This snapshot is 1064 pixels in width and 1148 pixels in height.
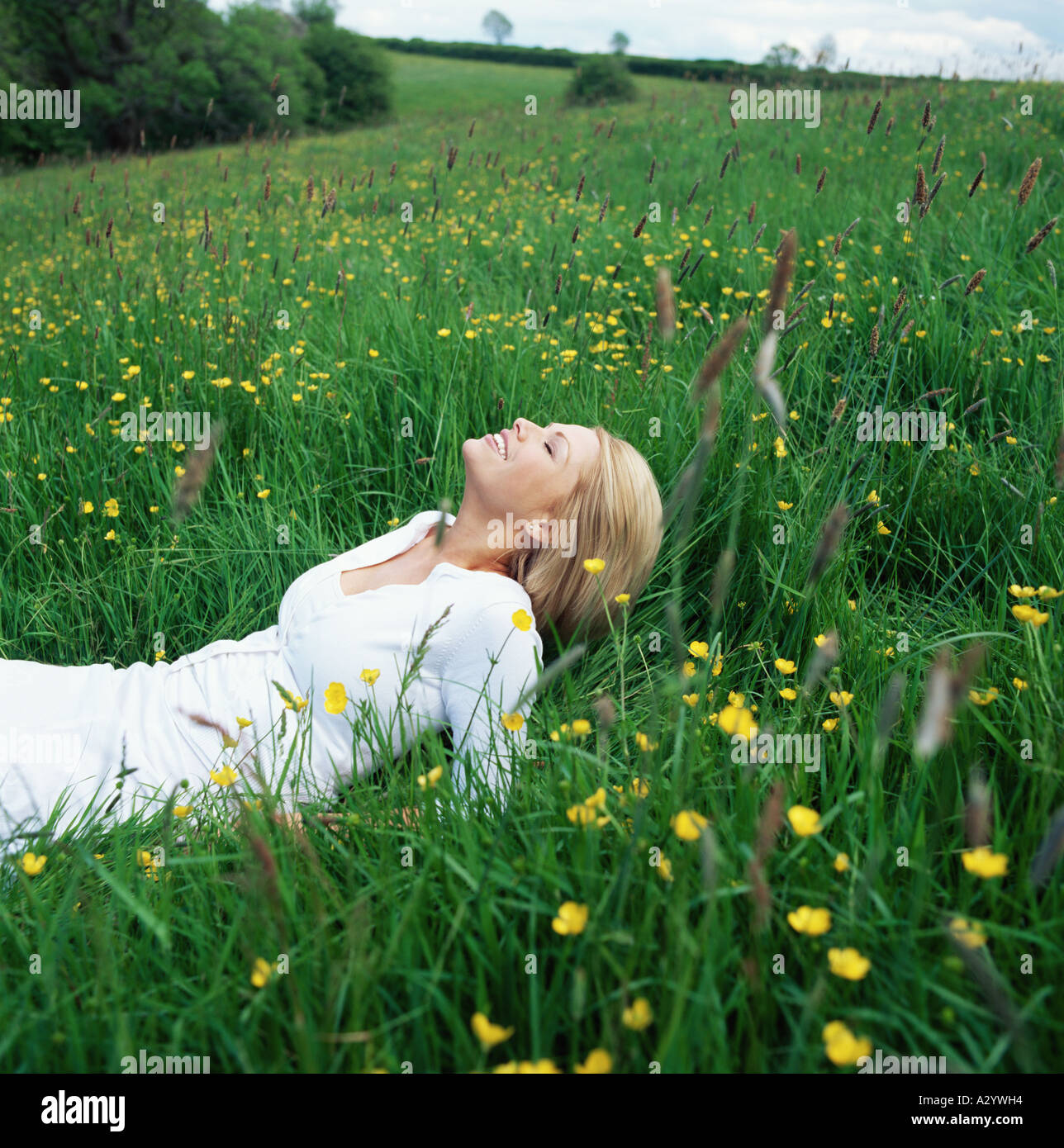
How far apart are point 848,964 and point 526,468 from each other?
4.86ft

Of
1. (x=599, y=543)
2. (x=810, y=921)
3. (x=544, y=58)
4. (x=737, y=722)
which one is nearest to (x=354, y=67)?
(x=544, y=58)

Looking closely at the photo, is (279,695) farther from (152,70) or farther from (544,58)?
(544,58)

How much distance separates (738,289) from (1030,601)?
2564 millimetres

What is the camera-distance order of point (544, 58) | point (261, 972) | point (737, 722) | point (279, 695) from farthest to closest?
Answer: point (544, 58) → point (279, 695) → point (737, 722) → point (261, 972)

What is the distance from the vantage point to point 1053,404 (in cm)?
283

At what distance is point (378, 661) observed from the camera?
2016 millimetres

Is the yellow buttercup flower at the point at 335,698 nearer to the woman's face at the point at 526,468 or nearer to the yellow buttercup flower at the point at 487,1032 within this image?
the woman's face at the point at 526,468

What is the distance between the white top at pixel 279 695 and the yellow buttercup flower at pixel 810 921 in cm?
83

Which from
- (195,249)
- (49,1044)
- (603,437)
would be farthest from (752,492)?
(195,249)

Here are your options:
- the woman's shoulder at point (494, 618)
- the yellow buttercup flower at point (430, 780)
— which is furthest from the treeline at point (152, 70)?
the yellow buttercup flower at point (430, 780)

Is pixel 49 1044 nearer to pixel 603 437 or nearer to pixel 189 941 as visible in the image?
pixel 189 941

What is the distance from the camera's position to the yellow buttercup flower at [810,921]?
1.07 m

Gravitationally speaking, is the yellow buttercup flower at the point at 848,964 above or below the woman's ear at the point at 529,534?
below

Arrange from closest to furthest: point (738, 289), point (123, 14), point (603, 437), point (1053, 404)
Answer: point (603, 437)
point (1053, 404)
point (738, 289)
point (123, 14)
